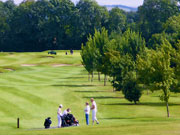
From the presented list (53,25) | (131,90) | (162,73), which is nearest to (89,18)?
(53,25)

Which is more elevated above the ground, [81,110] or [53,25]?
[53,25]

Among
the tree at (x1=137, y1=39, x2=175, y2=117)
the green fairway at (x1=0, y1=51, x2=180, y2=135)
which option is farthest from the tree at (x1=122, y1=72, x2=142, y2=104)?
the tree at (x1=137, y1=39, x2=175, y2=117)

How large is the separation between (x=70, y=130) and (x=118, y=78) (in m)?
30.5

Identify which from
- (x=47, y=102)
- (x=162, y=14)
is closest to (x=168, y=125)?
(x=47, y=102)

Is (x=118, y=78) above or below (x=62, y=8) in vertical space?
below

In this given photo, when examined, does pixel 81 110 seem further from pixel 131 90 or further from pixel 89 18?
pixel 89 18

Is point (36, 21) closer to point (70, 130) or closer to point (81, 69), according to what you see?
point (81, 69)

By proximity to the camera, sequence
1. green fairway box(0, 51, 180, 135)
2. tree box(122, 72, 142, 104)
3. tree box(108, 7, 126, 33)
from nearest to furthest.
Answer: green fairway box(0, 51, 180, 135)
tree box(122, 72, 142, 104)
tree box(108, 7, 126, 33)

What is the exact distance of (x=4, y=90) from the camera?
5653 centimetres

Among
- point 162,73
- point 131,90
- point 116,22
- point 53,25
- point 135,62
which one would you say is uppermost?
point 116,22

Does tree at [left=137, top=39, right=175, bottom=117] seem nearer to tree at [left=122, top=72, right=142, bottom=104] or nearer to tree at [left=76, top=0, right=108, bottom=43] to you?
tree at [left=122, top=72, right=142, bottom=104]

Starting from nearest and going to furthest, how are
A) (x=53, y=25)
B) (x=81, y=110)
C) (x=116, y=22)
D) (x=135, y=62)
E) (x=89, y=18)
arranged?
(x=81, y=110), (x=135, y=62), (x=116, y=22), (x=53, y=25), (x=89, y=18)

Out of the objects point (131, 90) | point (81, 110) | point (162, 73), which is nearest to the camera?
point (162, 73)

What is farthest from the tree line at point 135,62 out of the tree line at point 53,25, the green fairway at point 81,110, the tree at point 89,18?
the tree line at point 53,25
